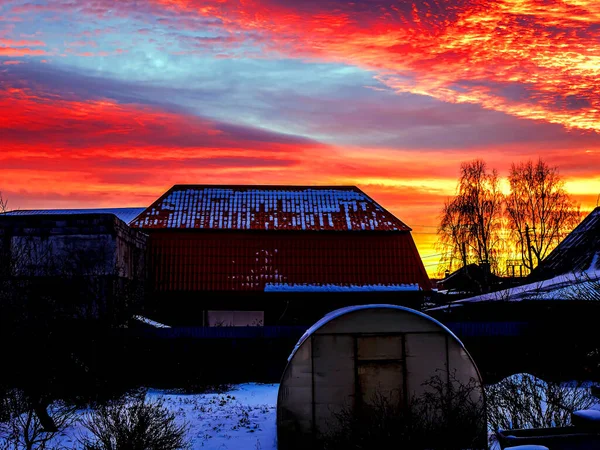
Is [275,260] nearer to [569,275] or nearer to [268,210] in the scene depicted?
[268,210]

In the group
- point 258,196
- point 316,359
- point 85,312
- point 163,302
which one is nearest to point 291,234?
point 258,196

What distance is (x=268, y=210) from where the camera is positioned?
30797 millimetres

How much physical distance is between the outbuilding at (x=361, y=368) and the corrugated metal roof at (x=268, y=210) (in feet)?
55.6

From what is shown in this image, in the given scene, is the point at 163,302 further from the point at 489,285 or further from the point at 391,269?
the point at 489,285

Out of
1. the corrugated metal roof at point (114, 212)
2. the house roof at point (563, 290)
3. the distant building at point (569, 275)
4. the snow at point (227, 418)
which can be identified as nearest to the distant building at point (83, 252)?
the snow at point (227, 418)

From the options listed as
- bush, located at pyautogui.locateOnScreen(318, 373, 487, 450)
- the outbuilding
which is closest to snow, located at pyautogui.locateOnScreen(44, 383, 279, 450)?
the outbuilding

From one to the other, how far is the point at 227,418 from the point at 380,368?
4437mm

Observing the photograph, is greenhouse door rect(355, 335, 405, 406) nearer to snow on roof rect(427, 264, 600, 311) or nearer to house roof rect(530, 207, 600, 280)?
snow on roof rect(427, 264, 600, 311)

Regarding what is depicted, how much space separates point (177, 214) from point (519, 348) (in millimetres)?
16470

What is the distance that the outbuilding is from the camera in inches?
478

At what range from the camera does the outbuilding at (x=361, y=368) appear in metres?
12.1

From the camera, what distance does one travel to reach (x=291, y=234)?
2956 cm

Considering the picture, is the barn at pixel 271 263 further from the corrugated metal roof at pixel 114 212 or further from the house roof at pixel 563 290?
the corrugated metal roof at pixel 114 212

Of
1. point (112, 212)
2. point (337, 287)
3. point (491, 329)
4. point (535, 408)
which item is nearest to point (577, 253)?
point (491, 329)
